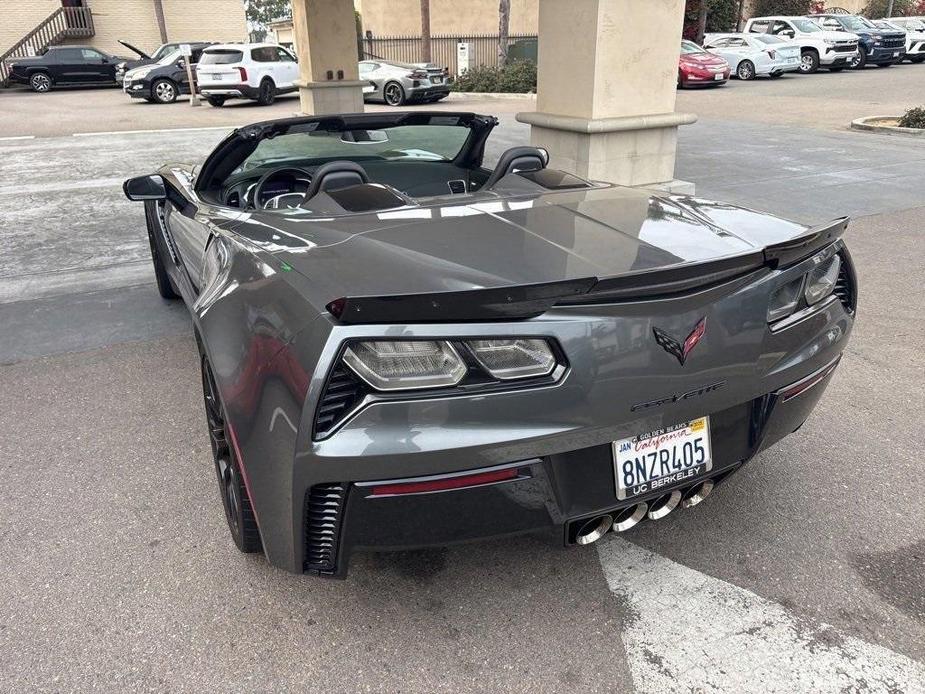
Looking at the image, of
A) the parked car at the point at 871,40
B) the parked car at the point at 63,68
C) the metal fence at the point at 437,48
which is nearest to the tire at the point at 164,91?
the parked car at the point at 63,68

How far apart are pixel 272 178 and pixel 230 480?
55.9 inches

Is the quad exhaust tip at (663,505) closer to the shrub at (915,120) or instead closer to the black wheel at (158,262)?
the black wheel at (158,262)

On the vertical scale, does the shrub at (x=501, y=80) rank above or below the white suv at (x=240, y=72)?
below

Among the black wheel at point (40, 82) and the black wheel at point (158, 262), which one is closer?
the black wheel at point (158, 262)

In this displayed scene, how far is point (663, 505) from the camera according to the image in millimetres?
2193

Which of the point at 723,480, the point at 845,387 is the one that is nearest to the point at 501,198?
the point at 723,480

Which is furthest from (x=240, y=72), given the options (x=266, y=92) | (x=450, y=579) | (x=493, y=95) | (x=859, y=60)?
(x=450, y=579)

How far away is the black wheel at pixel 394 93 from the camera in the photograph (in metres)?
20.2

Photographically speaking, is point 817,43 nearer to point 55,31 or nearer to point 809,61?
point 809,61

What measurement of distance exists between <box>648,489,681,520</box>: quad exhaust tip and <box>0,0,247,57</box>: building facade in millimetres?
33957

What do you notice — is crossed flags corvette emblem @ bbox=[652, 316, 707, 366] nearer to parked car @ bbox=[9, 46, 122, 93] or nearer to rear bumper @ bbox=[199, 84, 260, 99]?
rear bumper @ bbox=[199, 84, 260, 99]

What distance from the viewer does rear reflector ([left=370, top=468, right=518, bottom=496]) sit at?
1750mm

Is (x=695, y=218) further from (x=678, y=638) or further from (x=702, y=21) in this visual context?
(x=702, y=21)

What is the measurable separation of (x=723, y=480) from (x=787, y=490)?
0.67m
